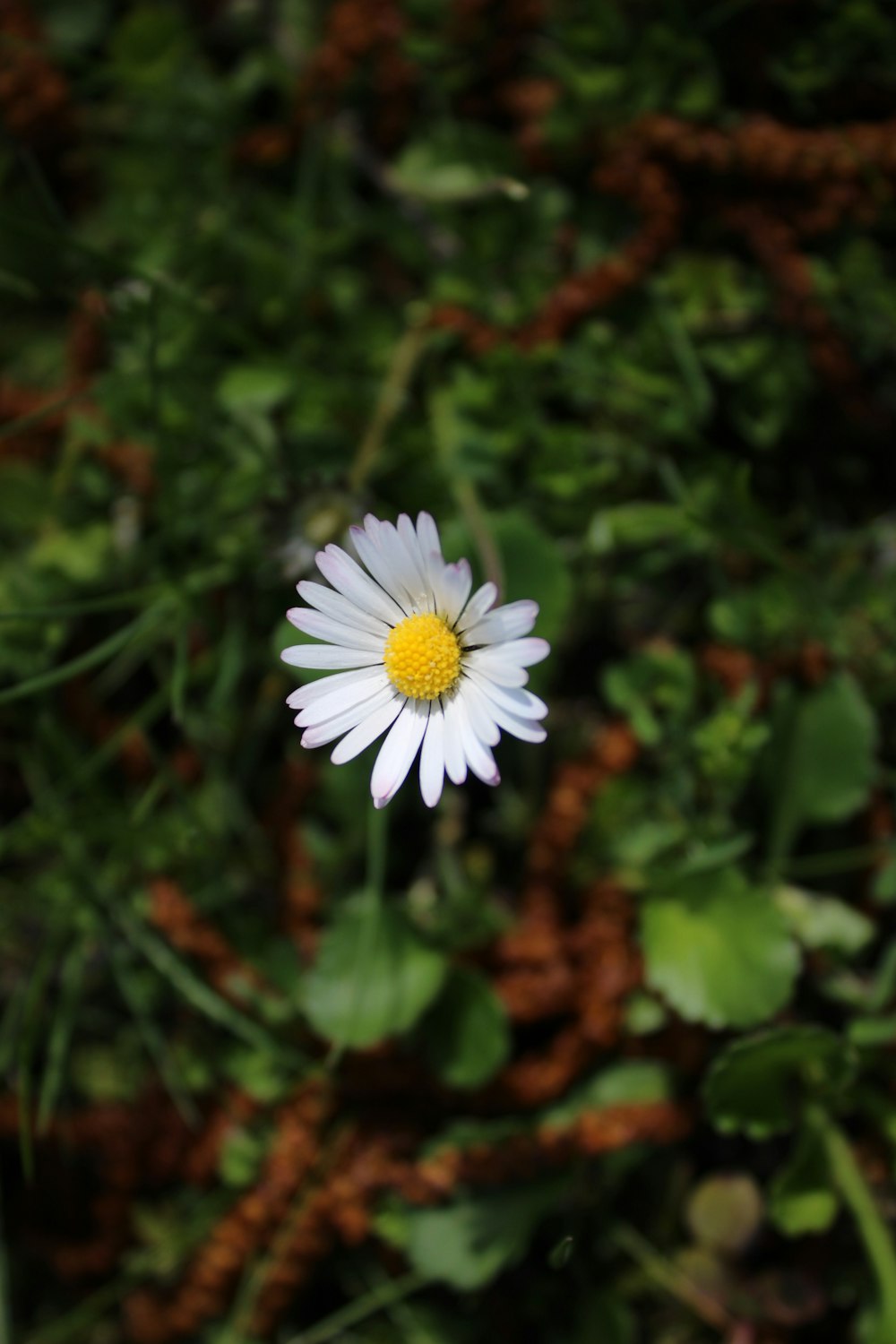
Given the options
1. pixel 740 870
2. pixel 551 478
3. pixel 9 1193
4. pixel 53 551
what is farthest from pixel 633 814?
pixel 9 1193

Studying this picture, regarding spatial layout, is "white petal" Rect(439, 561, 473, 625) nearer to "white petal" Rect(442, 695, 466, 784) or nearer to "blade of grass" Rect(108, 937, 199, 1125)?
"white petal" Rect(442, 695, 466, 784)

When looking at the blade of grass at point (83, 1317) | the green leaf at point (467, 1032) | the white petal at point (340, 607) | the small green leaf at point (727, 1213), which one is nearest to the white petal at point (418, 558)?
the white petal at point (340, 607)

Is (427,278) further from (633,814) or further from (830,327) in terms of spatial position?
(633,814)

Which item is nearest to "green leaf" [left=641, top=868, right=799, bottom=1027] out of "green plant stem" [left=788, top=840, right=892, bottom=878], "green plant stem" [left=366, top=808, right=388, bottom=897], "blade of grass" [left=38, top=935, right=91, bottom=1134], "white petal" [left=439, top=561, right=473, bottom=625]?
"green plant stem" [left=788, top=840, right=892, bottom=878]

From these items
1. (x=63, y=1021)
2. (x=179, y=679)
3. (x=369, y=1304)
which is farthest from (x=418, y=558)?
(x=369, y=1304)

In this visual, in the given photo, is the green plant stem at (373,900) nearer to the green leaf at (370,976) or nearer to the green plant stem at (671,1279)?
the green leaf at (370,976)

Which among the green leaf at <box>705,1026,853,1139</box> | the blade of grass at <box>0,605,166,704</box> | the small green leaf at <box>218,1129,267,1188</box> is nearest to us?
the blade of grass at <box>0,605,166,704</box>
